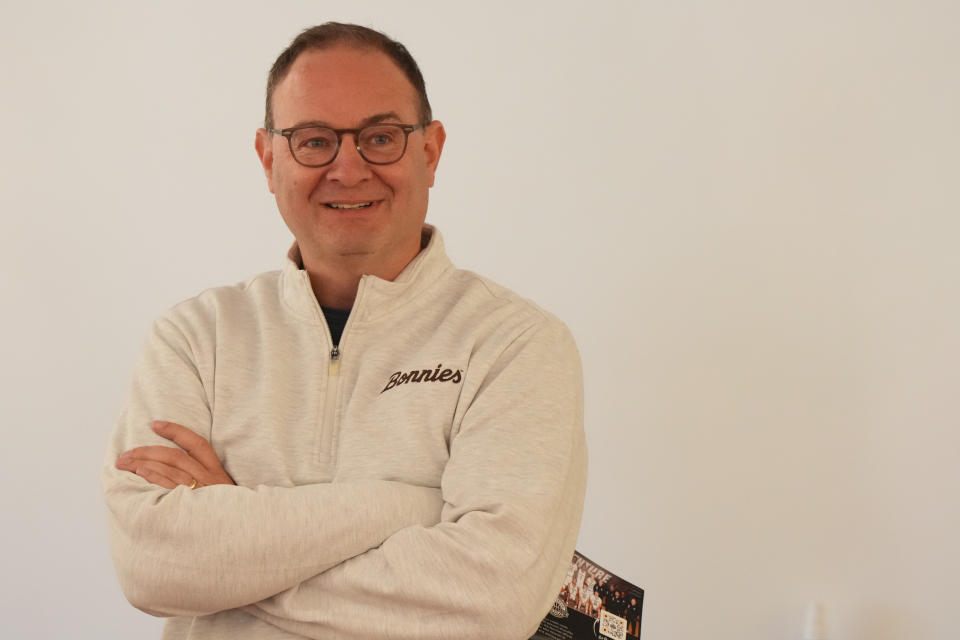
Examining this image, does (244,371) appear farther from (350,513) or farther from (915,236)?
(915,236)

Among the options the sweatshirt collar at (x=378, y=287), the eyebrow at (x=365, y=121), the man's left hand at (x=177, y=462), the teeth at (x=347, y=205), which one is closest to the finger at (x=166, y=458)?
the man's left hand at (x=177, y=462)

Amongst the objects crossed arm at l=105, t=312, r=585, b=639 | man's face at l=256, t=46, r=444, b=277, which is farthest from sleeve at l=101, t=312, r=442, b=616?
man's face at l=256, t=46, r=444, b=277

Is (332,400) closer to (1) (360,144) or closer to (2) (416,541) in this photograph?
(2) (416,541)

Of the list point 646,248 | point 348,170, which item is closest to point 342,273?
point 348,170

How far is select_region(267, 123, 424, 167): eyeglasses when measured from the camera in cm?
190

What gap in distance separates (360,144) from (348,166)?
2.2 inches

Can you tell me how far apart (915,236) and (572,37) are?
1.02m

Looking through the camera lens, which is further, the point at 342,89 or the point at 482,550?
the point at 342,89

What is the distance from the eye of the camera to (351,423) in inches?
72.4

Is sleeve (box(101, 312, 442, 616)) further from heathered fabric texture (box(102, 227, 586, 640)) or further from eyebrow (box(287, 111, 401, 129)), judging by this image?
eyebrow (box(287, 111, 401, 129))

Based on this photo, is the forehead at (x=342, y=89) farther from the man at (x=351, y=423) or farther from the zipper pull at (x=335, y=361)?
the zipper pull at (x=335, y=361)

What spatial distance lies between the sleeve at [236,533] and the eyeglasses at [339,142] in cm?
58

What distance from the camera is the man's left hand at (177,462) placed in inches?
68.4

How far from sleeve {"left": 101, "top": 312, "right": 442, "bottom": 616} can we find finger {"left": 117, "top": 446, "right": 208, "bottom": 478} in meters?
0.04
